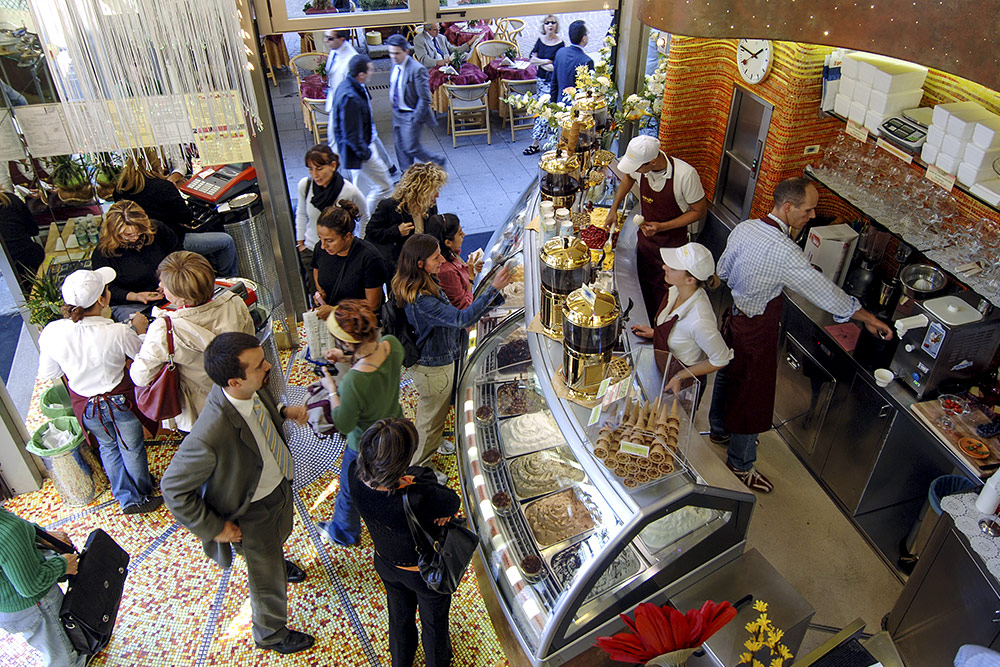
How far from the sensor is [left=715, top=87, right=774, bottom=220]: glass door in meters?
4.94

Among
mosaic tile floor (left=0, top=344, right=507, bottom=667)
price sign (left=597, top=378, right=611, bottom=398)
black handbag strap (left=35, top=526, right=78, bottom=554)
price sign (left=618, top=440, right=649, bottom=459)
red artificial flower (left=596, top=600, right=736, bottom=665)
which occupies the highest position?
price sign (left=597, top=378, right=611, bottom=398)

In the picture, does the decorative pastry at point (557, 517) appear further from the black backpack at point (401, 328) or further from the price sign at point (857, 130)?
the price sign at point (857, 130)

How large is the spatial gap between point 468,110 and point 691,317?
19.8ft

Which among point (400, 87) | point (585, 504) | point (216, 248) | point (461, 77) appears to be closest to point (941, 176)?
point (585, 504)

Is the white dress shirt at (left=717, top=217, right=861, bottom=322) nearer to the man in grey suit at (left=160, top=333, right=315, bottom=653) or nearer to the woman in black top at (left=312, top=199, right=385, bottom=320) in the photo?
the woman in black top at (left=312, top=199, right=385, bottom=320)

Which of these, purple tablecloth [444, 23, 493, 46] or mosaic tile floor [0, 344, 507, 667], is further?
purple tablecloth [444, 23, 493, 46]

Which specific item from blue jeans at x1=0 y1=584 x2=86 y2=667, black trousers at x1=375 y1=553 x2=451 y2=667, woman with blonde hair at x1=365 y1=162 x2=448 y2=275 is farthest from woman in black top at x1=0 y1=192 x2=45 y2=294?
black trousers at x1=375 y1=553 x2=451 y2=667

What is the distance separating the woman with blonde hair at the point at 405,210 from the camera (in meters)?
4.66

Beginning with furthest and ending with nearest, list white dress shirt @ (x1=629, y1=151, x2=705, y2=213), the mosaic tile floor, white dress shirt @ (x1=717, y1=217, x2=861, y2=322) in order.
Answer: white dress shirt @ (x1=629, y1=151, x2=705, y2=213), white dress shirt @ (x1=717, y1=217, x2=861, y2=322), the mosaic tile floor

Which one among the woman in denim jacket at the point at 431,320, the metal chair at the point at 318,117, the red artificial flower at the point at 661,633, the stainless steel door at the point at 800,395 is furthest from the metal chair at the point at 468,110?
the red artificial flower at the point at 661,633

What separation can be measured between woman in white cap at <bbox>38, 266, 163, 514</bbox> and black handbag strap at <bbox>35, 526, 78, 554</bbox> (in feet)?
→ 2.96

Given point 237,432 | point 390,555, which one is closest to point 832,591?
point 390,555

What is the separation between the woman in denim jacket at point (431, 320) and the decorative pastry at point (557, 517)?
549 mm

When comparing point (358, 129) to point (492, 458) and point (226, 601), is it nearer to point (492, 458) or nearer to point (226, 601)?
point (492, 458)
